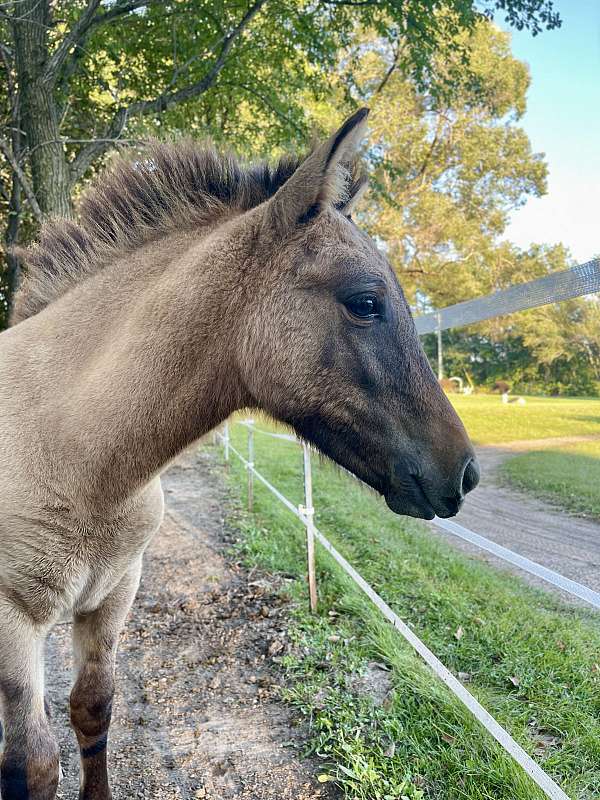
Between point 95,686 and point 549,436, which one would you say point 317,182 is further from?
point 95,686

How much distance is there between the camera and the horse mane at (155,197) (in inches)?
76.9

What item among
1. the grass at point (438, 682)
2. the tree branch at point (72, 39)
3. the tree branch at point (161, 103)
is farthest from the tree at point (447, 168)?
the grass at point (438, 682)

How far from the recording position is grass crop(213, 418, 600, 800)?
2.18m

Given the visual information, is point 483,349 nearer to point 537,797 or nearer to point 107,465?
point 537,797

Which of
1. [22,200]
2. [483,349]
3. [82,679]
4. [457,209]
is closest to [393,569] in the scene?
[483,349]

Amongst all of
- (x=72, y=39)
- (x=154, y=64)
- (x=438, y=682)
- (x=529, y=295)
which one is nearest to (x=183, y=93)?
(x=154, y=64)

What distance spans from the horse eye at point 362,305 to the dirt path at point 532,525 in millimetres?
1383

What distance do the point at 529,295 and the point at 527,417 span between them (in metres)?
1.23

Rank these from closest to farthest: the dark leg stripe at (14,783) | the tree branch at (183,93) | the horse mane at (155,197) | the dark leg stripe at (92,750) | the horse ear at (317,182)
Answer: the horse ear at (317,182) < the dark leg stripe at (14,783) < the horse mane at (155,197) < the dark leg stripe at (92,750) < the tree branch at (183,93)

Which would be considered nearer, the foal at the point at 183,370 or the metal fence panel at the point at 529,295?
the foal at the point at 183,370

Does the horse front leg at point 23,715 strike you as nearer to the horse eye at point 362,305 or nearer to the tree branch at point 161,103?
the horse eye at point 362,305

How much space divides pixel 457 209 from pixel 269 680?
1632cm

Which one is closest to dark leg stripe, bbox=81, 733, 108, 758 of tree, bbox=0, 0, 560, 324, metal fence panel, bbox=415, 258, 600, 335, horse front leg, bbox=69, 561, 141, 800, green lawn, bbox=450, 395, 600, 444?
horse front leg, bbox=69, 561, 141, 800

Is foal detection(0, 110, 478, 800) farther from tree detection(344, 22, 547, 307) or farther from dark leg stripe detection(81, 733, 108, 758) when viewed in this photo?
tree detection(344, 22, 547, 307)
